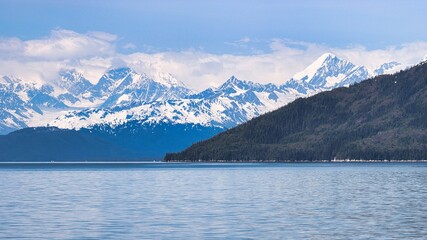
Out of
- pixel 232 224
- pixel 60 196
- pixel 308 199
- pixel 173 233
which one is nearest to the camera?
pixel 173 233

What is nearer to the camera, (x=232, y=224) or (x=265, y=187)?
(x=232, y=224)

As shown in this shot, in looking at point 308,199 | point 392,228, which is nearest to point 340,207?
point 308,199

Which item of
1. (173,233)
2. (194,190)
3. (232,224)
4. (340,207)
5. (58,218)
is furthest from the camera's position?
(194,190)

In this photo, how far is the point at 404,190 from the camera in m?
159

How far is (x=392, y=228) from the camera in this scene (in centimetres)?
9675

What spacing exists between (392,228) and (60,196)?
2888 inches

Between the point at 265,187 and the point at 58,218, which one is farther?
the point at 265,187

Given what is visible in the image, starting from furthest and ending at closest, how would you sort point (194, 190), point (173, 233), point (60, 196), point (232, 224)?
1. point (194, 190)
2. point (60, 196)
3. point (232, 224)
4. point (173, 233)

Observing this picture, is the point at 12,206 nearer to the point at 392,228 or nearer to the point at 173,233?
the point at 173,233

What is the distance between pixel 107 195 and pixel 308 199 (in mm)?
37408

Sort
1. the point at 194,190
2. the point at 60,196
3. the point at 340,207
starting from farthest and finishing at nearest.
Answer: the point at 194,190, the point at 60,196, the point at 340,207

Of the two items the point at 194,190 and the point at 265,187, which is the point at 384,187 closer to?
the point at 265,187

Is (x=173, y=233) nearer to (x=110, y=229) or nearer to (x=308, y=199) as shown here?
(x=110, y=229)

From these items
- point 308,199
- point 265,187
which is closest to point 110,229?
point 308,199
